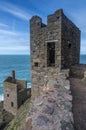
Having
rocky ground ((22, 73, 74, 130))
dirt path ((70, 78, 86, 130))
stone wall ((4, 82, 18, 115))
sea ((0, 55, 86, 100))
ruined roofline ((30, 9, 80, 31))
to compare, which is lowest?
sea ((0, 55, 86, 100))

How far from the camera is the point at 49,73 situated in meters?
8.07

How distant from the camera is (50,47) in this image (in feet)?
27.4

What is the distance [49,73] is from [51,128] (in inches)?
253

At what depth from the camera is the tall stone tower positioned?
7.49 metres

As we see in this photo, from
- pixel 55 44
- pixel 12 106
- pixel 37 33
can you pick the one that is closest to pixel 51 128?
pixel 55 44

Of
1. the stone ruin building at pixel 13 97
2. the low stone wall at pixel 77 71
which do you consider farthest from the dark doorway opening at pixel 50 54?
the stone ruin building at pixel 13 97

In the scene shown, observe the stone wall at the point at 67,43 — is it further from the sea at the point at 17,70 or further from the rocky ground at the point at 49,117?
the sea at the point at 17,70

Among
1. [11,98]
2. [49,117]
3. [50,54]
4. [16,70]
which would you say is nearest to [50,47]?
[50,54]

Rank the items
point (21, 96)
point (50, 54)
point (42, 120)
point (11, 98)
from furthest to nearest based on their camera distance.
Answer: point (21, 96) → point (11, 98) → point (50, 54) → point (42, 120)

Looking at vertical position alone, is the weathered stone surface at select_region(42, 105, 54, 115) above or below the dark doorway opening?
below

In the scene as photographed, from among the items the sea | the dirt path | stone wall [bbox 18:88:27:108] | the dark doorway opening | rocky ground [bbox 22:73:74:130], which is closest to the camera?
rocky ground [bbox 22:73:74:130]

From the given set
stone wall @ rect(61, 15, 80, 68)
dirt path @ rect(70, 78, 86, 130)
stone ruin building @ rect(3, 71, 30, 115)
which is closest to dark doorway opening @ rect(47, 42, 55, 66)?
stone wall @ rect(61, 15, 80, 68)

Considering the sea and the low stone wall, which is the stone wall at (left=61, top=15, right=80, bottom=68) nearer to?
the low stone wall

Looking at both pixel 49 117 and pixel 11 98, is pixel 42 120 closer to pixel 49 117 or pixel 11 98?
pixel 49 117
